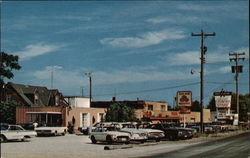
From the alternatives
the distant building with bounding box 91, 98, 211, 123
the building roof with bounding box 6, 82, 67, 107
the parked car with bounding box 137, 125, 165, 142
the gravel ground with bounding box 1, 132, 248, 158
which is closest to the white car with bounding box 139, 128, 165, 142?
the parked car with bounding box 137, 125, 165, 142

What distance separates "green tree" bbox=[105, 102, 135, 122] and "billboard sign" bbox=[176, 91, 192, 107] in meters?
18.2

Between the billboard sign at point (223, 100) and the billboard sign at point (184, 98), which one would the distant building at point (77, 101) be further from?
the billboard sign at point (184, 98)

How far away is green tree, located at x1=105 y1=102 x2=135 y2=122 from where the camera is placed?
60750mm

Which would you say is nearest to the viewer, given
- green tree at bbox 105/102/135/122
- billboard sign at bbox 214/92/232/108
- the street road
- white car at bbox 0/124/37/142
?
the street road

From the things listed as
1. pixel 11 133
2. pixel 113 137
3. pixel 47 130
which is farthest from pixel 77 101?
pixel 113 137

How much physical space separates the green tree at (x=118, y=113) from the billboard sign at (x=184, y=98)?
18.2m

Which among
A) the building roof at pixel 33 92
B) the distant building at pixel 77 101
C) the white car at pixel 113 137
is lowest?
the white car at pixel 113 137

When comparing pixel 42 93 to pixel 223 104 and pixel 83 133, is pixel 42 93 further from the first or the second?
pixel 223 104

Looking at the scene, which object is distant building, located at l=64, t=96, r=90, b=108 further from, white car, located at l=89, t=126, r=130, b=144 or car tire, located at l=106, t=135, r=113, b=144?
car tire, located at l=106, t=135, r=113, b=144

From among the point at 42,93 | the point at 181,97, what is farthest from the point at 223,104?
the point at 42,93

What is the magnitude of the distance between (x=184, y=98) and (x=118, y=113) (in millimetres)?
18923

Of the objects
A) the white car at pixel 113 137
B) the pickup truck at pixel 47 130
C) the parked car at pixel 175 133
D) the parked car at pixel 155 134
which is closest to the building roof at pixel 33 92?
the pickup truck at pixel 47 130

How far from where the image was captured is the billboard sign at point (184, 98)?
4341cm

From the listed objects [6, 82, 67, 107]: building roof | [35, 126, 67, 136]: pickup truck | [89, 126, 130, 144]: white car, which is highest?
[6, 82, 67, 107]: building roof
